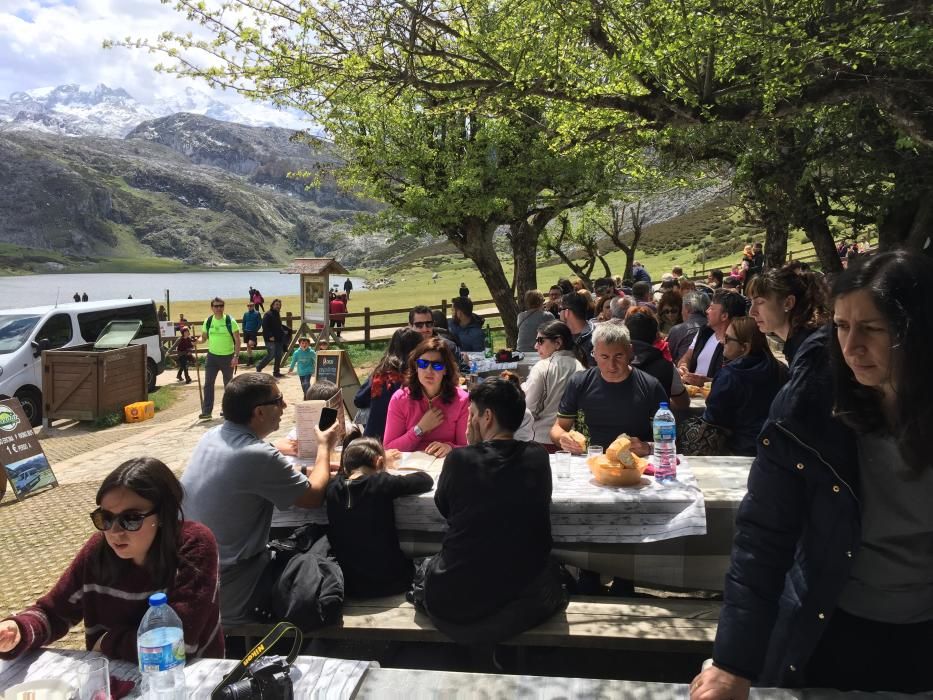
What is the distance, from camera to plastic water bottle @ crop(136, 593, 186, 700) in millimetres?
2098

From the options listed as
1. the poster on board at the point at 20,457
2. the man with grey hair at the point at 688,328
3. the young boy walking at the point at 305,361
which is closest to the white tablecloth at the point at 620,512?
the man with grey hair at the point at 688,328

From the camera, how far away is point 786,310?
4.25 metres

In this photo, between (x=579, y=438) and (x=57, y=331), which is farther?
(x=57, y=331)

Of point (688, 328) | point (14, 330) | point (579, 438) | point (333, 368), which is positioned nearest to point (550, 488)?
point (579, 438)

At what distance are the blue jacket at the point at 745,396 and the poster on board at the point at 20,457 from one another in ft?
26.1

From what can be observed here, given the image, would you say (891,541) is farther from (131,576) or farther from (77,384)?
(77,384)

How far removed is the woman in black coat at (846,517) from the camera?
169cm

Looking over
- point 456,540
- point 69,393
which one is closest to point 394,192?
point 69,393

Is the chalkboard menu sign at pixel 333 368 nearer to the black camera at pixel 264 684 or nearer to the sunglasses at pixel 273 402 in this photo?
the sunglasses at pixel 273 402

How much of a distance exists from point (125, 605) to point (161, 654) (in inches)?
19.2

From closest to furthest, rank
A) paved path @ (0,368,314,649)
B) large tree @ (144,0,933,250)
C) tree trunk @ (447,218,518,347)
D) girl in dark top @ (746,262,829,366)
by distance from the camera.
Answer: girl in dark top @ (746,262,829,366)
paved path @ (0,368,314,649)
large tree @ (144,0,933,250)
tree trunk @ (447,218,518,347)

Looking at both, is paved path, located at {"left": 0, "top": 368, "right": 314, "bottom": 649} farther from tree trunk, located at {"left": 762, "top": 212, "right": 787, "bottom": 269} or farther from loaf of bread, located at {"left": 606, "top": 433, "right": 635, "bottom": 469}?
tree trunk, located at {"left": 762, "top": 212, "right": 787, "bottom": 269}

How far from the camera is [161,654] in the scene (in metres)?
2.12

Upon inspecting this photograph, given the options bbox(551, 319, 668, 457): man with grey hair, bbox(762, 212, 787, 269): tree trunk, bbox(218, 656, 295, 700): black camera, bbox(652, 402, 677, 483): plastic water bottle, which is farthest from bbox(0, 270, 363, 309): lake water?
bbox(218, 656, 295, 700): black camera
